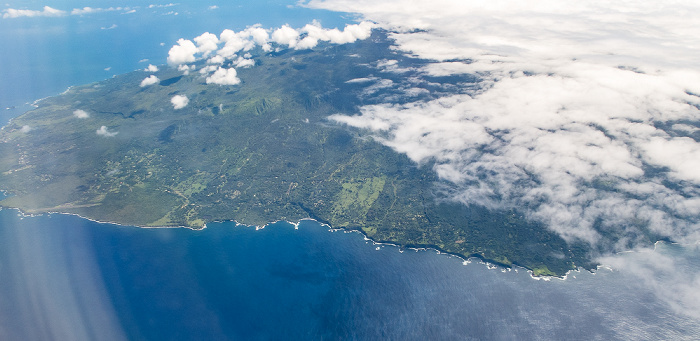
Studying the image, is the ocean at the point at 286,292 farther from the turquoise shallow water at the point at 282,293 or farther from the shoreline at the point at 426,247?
the shoreline at the point at 426,247

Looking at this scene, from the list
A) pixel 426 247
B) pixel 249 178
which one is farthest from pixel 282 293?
pixel 249 178

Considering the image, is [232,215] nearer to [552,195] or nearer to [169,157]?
[169,157]

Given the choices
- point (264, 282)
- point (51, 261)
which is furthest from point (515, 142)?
point (51, 261)

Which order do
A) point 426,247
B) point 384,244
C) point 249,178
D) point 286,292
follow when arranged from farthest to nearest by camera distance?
1. point 249,178
2. point 384,244
3. point 426,247
4. point 286,292

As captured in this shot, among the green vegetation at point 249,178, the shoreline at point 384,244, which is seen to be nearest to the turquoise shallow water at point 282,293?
the shoreline at point 384,244

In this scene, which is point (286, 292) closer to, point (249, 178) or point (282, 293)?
point (282, 293)

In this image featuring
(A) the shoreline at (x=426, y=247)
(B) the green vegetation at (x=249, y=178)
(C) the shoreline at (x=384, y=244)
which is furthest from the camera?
(B) the green vegetation at (x=249, y=178)
